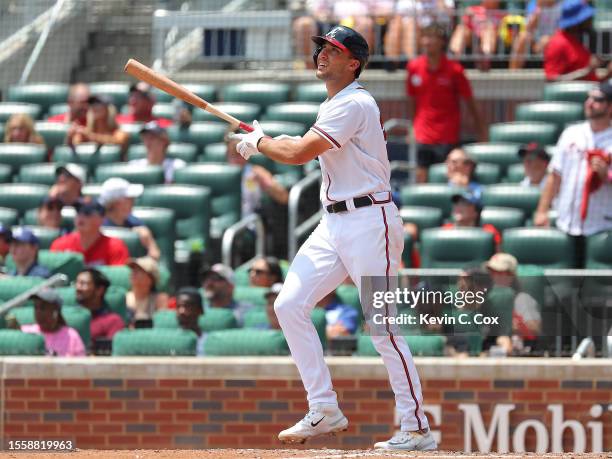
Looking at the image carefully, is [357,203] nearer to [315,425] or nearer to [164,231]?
[315,425]

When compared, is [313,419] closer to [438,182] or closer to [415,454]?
[415,454]

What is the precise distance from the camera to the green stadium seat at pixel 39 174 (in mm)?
10797

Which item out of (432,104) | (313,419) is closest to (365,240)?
(313,419)

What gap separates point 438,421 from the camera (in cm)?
771

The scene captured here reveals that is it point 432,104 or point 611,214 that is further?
point 432,104

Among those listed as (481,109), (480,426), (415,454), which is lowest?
(480,426)

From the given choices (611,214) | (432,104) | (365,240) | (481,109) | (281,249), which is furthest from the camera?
(481,109)

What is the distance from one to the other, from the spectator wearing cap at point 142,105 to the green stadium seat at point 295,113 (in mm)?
881

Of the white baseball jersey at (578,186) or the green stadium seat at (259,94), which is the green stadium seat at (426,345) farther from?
the green stadium seat at (259,94)

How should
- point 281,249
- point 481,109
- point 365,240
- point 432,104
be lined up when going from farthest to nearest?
point 481,109 → point 432,104 → point 281,249 → point 365,240

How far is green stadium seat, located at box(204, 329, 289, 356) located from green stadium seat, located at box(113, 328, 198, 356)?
0.12 m

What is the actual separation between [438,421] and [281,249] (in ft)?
9.04

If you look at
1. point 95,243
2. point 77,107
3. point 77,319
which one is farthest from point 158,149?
point 77,319

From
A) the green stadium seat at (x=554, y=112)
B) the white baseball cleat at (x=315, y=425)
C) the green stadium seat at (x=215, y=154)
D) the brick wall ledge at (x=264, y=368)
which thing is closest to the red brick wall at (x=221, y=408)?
the brick wall ledge at (x=264, y=368)
